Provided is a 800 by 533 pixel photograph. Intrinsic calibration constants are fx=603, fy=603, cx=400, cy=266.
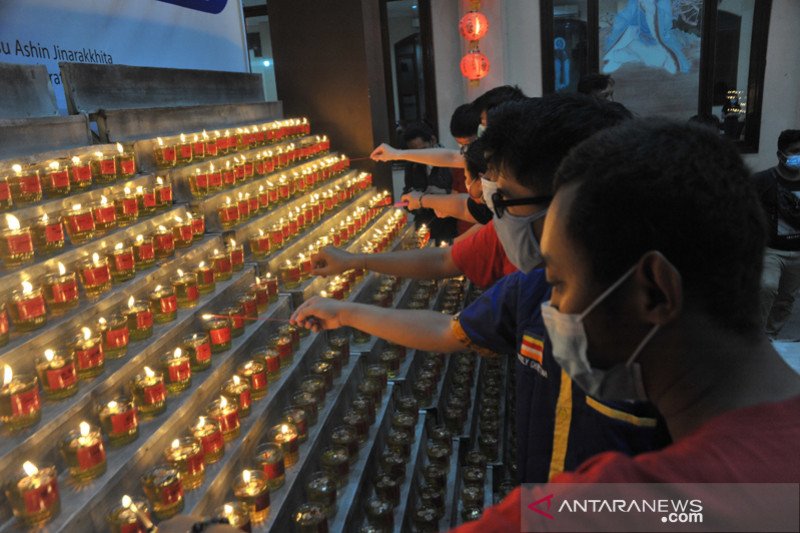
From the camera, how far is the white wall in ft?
26.2

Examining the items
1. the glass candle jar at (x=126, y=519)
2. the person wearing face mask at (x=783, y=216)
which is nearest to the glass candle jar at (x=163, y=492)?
the glass candle jar at (x=126, y=519)

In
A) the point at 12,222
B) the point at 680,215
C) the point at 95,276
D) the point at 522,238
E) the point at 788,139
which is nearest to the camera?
the point at 680,215

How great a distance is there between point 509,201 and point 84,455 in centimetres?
133

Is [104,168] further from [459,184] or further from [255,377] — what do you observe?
[459,184]

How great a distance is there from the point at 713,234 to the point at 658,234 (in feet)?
0.23

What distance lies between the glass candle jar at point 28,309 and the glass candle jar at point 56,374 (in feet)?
0.40

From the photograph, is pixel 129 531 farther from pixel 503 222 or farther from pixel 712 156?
pixel 712 156

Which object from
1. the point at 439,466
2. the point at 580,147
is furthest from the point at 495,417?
the point at 580,147

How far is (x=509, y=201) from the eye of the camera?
5.32 ft

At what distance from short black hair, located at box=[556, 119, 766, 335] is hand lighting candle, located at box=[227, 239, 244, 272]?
7.28 ft

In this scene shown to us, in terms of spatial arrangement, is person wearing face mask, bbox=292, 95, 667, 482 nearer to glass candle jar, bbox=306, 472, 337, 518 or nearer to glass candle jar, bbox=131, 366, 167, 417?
glass candle jar, bbox=306, 472, 337, 518

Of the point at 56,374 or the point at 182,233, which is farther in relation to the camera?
the point at 182,233

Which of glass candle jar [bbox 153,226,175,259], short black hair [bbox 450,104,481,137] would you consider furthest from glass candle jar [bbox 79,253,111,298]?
short black hair [bbox 450,104,481,137]

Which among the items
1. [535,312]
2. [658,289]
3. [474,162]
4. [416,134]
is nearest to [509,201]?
[535,312]
